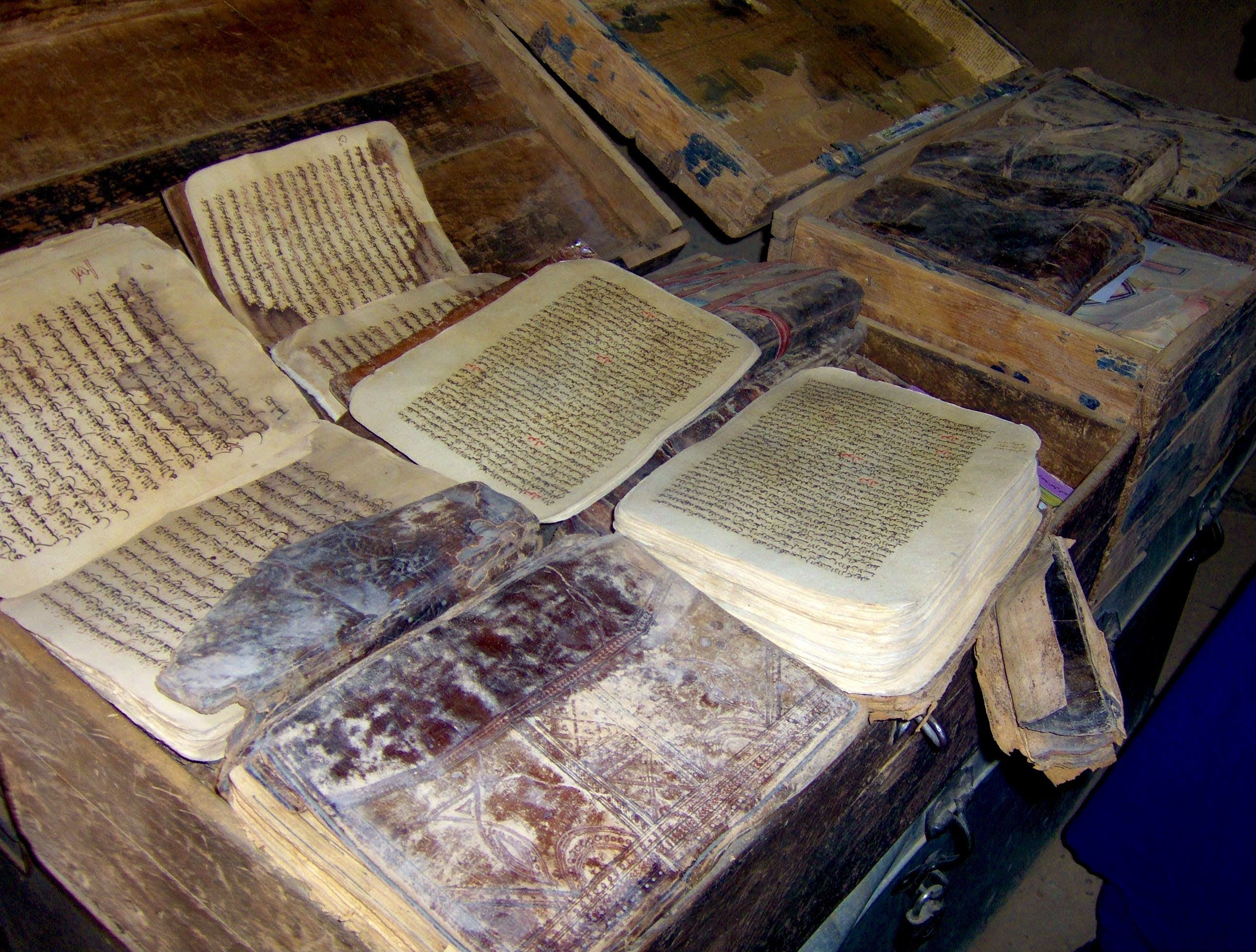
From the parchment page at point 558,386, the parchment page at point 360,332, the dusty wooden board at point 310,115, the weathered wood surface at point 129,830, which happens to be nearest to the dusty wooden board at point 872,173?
the dusty wooden board at point 310,115

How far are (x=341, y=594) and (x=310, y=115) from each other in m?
1.00

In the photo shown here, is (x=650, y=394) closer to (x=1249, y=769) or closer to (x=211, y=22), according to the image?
(x=1249, y=769)

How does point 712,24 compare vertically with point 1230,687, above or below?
above

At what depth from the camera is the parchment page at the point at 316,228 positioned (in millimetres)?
1248

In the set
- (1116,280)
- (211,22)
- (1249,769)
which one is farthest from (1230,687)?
(211,22)

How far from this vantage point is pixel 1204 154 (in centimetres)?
171

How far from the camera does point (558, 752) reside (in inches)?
30.1

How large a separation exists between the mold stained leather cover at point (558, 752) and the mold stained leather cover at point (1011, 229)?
80 centimetres

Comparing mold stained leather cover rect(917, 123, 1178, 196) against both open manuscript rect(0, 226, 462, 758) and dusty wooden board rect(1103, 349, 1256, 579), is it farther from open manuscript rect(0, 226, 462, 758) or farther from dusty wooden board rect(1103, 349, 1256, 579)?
open manuscript rect(0, 226, 462, 758)

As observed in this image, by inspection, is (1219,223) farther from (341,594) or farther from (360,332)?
(341,594)

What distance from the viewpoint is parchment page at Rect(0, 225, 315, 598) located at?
0.93m

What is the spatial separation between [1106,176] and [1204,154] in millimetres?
383

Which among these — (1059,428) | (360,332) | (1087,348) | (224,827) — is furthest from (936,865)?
(360,332)

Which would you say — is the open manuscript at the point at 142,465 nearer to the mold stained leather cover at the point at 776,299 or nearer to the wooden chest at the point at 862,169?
the mold stained leather cover at the point at 776,299
